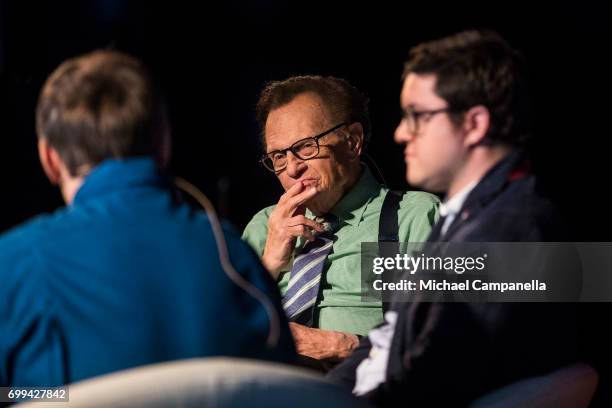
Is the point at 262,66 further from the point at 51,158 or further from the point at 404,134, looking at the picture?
the point at 51,158

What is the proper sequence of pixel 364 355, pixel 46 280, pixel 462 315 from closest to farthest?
pixel 46 280, pixel 462 315, pixel 364 355

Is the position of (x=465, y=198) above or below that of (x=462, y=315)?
above

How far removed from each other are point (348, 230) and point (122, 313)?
1.40m

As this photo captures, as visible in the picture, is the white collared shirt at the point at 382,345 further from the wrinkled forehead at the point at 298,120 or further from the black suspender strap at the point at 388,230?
the wrinkled forehead at the point at 298,120

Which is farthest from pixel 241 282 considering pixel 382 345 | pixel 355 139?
pixel 355 139

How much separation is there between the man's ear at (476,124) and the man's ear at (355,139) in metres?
1.02

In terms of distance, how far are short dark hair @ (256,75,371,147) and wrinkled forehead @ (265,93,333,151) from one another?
0.07 ft

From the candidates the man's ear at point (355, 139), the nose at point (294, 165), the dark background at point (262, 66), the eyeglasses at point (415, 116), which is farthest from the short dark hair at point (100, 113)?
the dark background at point (262, 66)

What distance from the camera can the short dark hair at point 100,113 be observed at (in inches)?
66.4

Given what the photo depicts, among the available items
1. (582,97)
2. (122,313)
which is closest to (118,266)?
(122,313)

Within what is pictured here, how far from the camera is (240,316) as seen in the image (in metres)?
1.64

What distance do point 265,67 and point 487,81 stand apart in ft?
6.36

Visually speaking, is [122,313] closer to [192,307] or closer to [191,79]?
[192,307]

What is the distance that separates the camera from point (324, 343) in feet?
8.65
